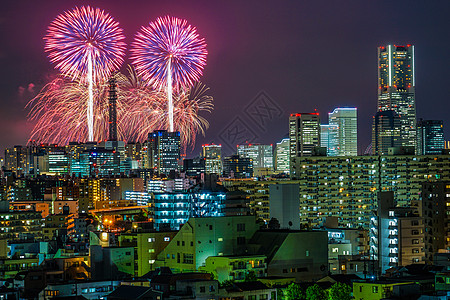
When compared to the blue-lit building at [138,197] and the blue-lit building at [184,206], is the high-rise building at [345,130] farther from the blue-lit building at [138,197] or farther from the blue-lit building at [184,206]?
the blue-lit building at [184,206]

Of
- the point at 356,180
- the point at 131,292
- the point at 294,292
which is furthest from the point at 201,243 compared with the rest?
the point at 356,180

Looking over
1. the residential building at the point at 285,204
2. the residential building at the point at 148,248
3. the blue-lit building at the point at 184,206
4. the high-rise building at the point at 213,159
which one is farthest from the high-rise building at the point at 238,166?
the residential building at the point at 148,248

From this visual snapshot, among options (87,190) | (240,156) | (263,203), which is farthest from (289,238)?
(240,156)

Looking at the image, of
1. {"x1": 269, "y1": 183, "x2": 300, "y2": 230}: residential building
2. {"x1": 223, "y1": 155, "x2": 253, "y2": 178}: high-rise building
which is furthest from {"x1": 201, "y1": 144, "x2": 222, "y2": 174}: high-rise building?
{"x1": 269, "y1": 183, "x2": 300, "y2": 230}: residential building

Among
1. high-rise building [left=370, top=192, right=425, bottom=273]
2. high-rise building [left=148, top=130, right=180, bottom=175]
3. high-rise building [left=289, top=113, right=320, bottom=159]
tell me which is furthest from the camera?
high-rise building [left=289, top=113, right=320, bottom=159]

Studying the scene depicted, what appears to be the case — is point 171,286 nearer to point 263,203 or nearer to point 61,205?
point 263,203

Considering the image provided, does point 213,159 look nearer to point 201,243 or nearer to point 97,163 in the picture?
point 97,163

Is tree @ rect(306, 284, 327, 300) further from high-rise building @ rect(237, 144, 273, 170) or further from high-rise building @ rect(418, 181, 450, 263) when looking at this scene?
high-rise building @ rect(237, 144, 273, 170)
